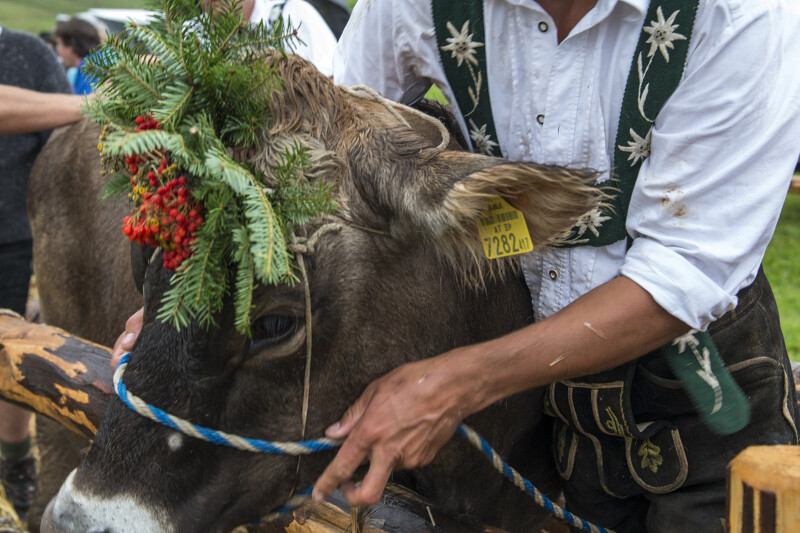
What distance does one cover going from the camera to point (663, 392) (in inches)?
81.7

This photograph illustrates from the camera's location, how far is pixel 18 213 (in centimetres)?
454

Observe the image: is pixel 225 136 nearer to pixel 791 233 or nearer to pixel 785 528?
pixel 785 528

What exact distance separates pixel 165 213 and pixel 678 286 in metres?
1.13

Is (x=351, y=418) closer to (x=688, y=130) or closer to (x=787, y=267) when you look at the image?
(x=688, y=130)

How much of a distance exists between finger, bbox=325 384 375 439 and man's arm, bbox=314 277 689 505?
55 mm

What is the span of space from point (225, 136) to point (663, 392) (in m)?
1.34

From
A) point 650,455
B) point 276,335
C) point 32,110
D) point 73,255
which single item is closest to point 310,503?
point 276,335

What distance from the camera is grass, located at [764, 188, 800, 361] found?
7158 millimetres

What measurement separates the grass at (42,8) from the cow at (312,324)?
3555cm

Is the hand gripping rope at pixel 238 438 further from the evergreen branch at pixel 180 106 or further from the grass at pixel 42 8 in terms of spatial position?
the grass at pixel 42 8

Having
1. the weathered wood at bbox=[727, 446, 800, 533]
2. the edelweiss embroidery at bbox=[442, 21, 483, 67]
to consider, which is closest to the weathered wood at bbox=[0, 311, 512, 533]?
the weathered wood at bbox=[727, 446, 800, 533]

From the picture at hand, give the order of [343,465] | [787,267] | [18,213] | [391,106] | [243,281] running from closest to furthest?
[243,281] → [343,465] → [391,106] → [18,213] → [787,267]

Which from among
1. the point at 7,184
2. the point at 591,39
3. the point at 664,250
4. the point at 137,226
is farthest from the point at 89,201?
the point at 664,250

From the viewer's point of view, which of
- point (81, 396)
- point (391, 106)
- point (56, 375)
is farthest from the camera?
point (56, 375)
